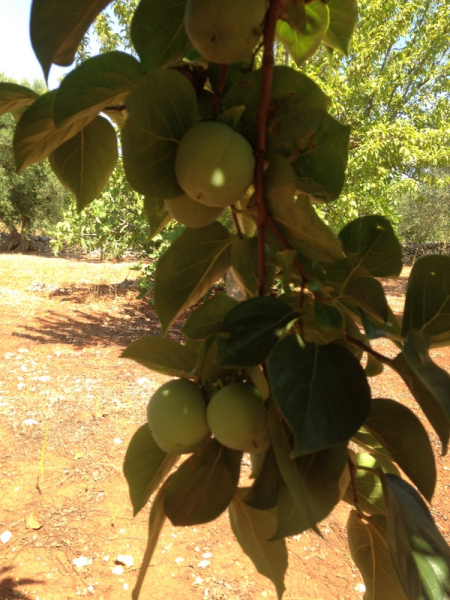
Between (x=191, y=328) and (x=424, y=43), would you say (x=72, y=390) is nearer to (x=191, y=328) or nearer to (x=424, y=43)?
(x=191, y=328)

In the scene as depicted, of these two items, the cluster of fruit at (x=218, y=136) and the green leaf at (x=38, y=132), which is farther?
the green leaf at (x=38, y=132)

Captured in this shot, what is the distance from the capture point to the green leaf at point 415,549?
1.43ft

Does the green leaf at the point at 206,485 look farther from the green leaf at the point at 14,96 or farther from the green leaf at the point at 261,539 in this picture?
the green leaf at the point at 14,96

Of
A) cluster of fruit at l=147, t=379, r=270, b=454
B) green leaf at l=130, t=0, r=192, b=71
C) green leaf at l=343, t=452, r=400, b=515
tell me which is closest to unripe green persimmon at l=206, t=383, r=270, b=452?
cluster of fruit at l=147, t=379, r=270, b=454

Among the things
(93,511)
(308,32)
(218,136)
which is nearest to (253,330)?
(218,136)

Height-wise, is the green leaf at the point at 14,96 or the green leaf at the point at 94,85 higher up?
the green leaf at the point at 94,85

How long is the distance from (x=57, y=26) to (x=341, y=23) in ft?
1.26

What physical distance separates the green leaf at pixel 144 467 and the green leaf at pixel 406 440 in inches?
9.0

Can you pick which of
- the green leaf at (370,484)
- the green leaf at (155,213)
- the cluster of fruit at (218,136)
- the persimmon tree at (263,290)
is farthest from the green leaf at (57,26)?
the green leaf at (370,484)

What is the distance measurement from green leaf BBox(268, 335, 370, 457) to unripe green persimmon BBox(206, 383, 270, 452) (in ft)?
0.23

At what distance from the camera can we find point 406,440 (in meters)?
0.47

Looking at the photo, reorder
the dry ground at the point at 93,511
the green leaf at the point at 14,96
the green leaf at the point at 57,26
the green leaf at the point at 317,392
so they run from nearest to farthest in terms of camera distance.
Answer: the green leaf at the point at 317,392, the green leaf at the point at 57,26, the green leaf at the point at 14,96, the dry ground at the point at 93,511

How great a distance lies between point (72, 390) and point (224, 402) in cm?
375

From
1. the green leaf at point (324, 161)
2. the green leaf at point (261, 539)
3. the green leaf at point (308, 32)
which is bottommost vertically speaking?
the green leaf at point (261, 539)
